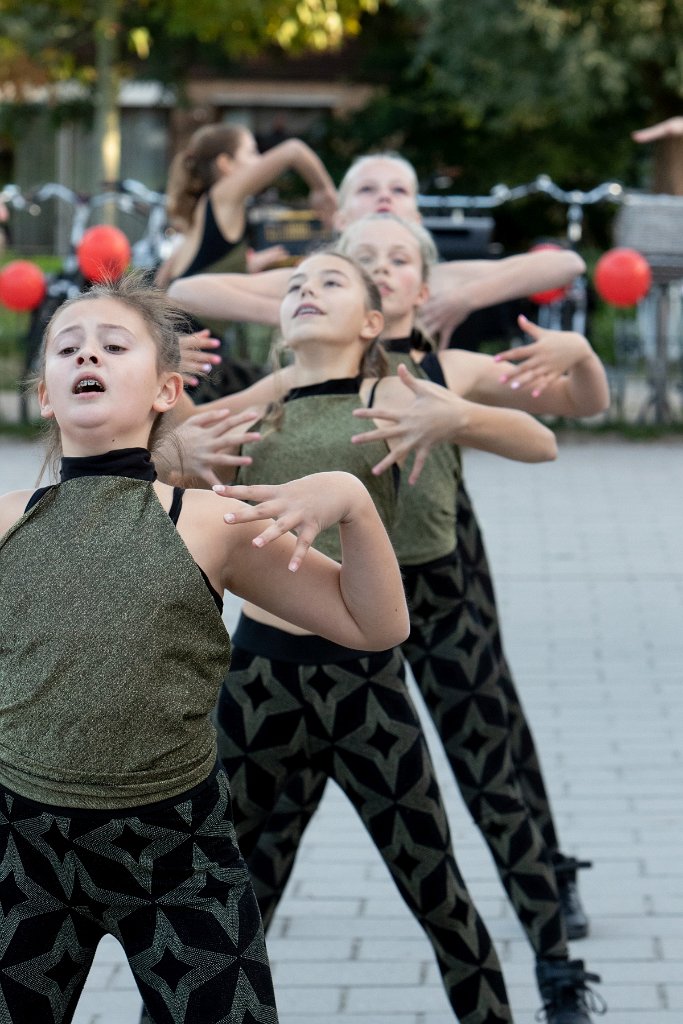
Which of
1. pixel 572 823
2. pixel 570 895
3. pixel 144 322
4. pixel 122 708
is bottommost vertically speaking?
pixel 572 823

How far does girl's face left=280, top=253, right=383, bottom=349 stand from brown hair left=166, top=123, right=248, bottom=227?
2.75m

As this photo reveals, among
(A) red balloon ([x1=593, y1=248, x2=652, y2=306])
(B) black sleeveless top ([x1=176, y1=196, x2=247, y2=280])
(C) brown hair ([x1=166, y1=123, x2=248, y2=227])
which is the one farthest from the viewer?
(A) red balloon ([x1=593, y1=248, x2=652, y2=306])

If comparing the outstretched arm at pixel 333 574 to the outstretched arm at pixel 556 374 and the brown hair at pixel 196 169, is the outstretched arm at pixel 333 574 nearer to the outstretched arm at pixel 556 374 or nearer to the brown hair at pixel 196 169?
the outstretched arm at pixel 556 374

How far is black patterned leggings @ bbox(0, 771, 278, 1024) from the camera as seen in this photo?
7.88 ft

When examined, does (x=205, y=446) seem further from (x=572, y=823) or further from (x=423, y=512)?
(x=572, y=823)

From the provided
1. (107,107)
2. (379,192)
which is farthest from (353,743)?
(107,107)

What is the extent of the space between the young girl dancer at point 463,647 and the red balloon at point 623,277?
254 inches

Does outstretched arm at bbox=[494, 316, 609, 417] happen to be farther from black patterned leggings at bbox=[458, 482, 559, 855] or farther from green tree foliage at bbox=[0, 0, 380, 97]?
green tree foliage at bbox=[0, 0, 380, 97]

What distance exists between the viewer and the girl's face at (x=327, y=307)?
3498mm

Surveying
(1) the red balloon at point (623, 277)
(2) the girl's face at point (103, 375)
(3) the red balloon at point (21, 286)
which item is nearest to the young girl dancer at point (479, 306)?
(2) the girl's face at point (103, 375)

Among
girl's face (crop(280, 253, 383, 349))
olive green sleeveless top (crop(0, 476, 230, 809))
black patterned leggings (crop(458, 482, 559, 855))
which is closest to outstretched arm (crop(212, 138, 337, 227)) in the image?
black patterned leggings (crop(458, 482, 559, 855))

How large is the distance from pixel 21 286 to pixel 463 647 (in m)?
7.46

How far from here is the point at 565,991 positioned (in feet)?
12.2

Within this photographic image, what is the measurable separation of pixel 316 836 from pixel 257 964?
2685 mm
